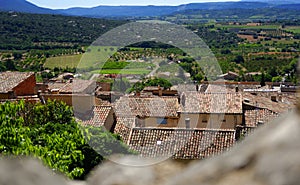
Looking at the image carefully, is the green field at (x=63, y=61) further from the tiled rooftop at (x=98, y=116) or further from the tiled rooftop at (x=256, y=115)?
the tiled rooftop at (x=98, y=116)

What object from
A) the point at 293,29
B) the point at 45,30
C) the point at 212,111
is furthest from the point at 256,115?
the point at 293,29

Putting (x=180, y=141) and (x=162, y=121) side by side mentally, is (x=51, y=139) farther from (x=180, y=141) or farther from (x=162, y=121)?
(x=162, y=121)

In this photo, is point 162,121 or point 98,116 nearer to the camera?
point 98,116

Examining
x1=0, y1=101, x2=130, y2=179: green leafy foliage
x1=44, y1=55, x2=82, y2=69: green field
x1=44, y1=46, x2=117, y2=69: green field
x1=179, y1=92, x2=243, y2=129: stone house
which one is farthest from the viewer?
x1=44, y1=55, x2=82, y2=69: green field

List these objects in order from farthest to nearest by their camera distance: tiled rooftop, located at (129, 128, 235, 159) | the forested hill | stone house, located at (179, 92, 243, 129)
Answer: the forested hill → stone house, located at (179, 92, 243, 129) → tiled rooftop, located at (129, 128, 235, 159)

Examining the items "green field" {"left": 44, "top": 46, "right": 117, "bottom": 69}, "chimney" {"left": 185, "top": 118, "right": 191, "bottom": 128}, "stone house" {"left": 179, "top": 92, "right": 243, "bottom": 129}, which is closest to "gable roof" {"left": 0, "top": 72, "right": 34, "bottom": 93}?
"stone house" {"left": 179, "top": 92, "right": 243, "bottom": 129}

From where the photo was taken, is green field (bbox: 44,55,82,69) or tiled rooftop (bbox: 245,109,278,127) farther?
green field (bbox: 44,55,82,69)

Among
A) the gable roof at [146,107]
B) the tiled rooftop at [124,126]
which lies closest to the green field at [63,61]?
the gable roof at [146,107]

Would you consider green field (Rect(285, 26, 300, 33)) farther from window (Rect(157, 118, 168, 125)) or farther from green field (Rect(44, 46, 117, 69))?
window (Rect(157, 118, 168, 125))

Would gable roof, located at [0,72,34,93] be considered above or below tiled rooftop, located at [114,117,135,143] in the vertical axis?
above
